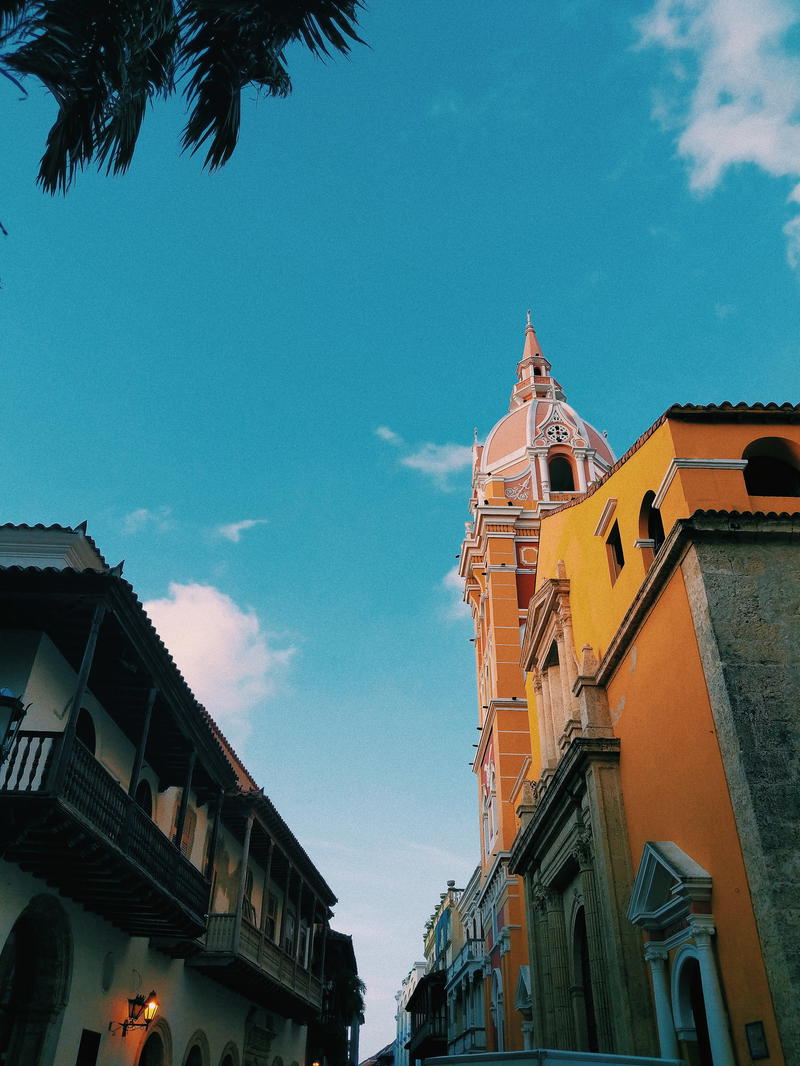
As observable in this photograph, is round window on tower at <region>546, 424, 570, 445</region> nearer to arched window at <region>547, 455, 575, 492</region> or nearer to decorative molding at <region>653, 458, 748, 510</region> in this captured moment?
arched window at <region>547, 455, 575, 492</region>

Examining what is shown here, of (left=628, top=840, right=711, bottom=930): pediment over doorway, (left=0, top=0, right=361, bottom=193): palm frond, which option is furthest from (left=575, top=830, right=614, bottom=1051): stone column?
(left=0, top=0, right=361, bottom=193): palm frond

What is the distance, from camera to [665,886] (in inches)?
388

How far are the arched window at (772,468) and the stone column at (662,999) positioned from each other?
597 cm

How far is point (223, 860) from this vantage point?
19328mm

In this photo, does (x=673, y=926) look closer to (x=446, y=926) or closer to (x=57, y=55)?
(x=57, y=55)

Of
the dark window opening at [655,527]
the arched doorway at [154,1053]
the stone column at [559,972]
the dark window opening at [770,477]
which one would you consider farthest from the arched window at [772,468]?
the arched doorway at [154,1053]

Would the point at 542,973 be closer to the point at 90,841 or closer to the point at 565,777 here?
the point at 565,777

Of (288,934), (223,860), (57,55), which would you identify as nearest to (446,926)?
(288,934)

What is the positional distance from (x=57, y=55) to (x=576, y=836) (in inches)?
492

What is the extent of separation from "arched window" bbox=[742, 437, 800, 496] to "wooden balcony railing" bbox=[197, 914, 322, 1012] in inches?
505

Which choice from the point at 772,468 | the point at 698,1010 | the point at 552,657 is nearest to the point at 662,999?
the point at 698,1010

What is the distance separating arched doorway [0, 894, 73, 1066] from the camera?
36.1 ft

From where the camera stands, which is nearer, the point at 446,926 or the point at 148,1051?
the point at 148,1051

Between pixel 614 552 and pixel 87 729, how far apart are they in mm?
8732
